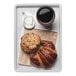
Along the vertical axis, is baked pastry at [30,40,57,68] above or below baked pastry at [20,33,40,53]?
below

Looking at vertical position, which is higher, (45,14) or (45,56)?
(45,14)

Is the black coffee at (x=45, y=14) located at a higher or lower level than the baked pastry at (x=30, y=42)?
higher

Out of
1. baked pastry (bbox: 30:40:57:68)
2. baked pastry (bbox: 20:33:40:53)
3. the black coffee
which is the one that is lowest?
baked pastry (bbox: 30:40:57:68)
